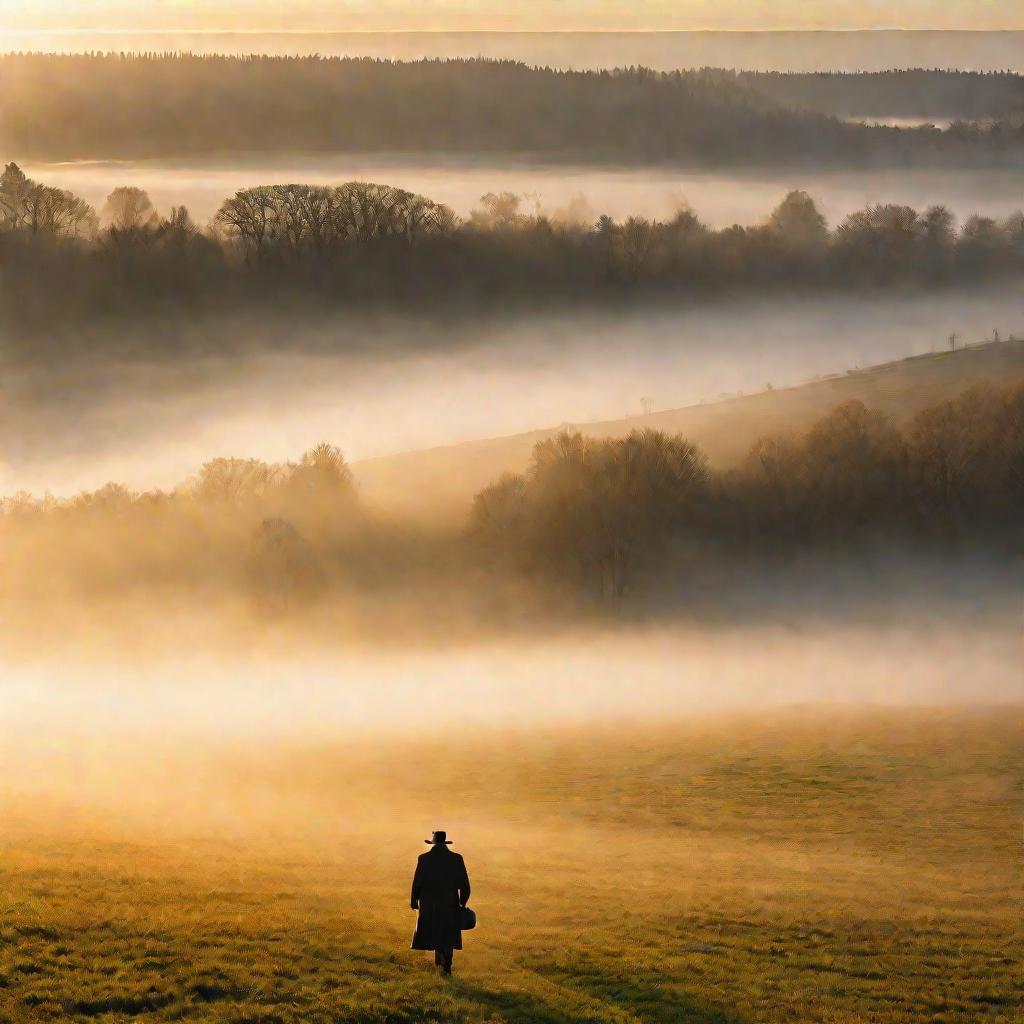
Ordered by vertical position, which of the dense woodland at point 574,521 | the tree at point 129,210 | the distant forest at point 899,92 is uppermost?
the distant forest at point 899,92

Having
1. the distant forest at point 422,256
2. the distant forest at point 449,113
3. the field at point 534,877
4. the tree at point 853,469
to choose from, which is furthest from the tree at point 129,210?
the field at point 534,877

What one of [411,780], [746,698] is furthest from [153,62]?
[411,780]

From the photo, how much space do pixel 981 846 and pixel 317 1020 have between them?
21096 mm

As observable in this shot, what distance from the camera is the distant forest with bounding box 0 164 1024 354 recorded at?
152 m

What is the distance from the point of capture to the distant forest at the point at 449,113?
148375 millimetres

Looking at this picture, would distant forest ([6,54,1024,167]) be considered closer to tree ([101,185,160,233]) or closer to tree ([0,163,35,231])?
tree ([101,185,160,233])

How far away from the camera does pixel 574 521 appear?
103 m

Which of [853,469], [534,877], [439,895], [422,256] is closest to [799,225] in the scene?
[422,256]

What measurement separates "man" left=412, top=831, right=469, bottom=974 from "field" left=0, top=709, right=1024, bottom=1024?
63 centimetres

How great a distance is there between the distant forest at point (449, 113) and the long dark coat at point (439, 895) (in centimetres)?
13833

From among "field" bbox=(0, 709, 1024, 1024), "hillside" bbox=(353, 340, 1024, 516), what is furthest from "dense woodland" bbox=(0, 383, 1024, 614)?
"field" bbox=(0, 709, 1024, 1024)

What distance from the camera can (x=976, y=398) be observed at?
414 feet

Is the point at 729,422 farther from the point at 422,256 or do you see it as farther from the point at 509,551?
the point at 422,256

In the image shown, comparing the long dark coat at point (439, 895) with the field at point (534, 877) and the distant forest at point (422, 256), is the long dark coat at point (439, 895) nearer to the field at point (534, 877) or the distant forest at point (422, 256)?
the field at point (534, 877)
